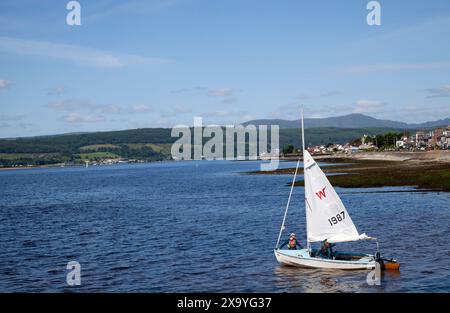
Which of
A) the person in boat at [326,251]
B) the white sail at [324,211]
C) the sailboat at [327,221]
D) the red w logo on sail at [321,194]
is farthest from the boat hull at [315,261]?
the red w logo on sail at [321,194]

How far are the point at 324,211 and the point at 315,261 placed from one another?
11.1 feet

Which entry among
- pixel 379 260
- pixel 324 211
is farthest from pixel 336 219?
pixel 379 260

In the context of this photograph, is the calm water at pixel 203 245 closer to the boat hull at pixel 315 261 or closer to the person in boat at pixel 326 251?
the boat hull at pixel 315 261

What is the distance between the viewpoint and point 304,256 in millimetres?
35156

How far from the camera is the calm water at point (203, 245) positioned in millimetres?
32625

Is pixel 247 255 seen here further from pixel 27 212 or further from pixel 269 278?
pixel 27 212

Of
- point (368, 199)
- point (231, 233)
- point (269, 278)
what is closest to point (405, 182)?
point (368, 199)

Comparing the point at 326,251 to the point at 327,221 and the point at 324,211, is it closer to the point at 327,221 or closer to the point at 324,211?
the point at 327,221

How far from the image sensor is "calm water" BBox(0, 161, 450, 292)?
32625 mm

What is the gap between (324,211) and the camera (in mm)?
34000

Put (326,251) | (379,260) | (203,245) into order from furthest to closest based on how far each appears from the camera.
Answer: (203,245)
(326,251)
(379,260)

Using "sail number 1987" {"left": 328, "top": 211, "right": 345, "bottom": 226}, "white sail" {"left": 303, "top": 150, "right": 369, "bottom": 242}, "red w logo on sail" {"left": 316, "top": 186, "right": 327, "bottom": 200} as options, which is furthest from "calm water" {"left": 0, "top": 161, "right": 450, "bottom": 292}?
"red w logo on sail" {"left": 316, "top": 186, "right": 327, "bottom": 200}

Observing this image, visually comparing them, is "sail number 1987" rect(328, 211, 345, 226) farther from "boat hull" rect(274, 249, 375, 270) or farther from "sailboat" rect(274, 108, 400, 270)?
"boat hull" rect(274, 249, 375, 270)
